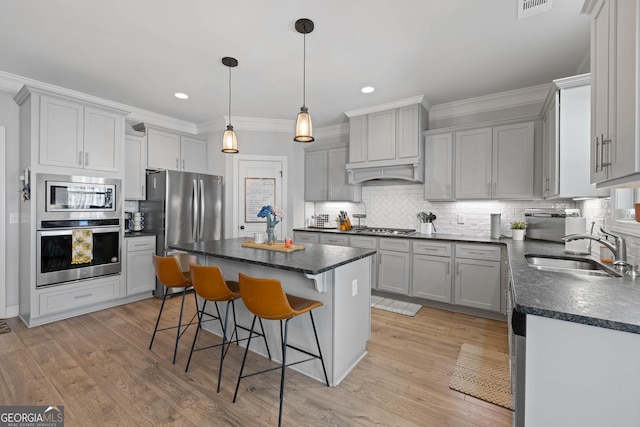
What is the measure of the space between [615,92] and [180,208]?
4.45 metres

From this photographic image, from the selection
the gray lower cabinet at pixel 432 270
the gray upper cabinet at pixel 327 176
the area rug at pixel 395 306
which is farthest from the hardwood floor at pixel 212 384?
the gray upper cabinet at pixel 327 176

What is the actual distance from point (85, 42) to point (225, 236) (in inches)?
118

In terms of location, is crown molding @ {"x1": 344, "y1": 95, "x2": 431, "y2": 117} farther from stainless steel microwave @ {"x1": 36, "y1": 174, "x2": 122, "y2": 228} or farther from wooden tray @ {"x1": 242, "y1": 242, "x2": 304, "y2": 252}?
stainless steel microwave @ {"x1": 36, "y1": 174, "x2": 122, "y2": 228}

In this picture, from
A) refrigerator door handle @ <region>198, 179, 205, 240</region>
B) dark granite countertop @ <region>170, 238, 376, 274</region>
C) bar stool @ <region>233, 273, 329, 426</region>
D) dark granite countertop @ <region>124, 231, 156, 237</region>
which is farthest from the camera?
refrigerator door handle @ <region>198, 179, 205, 240</region>

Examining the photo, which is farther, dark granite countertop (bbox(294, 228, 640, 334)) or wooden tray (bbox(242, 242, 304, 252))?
wooden tray (bbox(242, 242, 304, 252))

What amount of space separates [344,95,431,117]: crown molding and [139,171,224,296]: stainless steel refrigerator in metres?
2.43

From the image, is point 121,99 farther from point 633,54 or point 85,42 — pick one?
point 633,54

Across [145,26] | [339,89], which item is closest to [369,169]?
[339,89]

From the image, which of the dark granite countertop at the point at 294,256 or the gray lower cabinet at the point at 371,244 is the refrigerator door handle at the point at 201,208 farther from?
the gray lower cabinet at the point at 371,244

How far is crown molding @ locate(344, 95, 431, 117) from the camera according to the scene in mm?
3778

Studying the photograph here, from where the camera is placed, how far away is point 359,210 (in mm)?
4867

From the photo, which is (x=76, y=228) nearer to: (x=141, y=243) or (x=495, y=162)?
(x=141, y=243)

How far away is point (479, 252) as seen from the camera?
130 inches

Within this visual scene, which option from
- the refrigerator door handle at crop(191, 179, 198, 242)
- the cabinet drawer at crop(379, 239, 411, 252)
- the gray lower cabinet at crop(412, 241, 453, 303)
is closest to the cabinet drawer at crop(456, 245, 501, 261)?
the gray lower cabinet at crop(412, 241, 453, 303)
